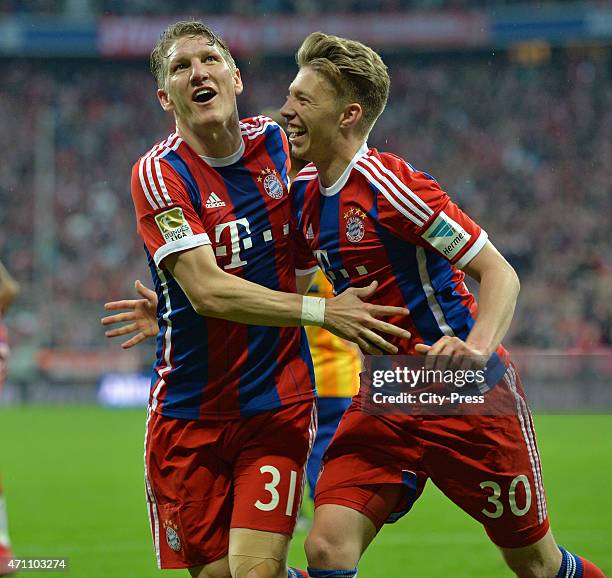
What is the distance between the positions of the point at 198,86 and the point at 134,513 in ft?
20.7

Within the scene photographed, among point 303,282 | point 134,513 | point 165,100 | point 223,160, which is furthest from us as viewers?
point 134,513

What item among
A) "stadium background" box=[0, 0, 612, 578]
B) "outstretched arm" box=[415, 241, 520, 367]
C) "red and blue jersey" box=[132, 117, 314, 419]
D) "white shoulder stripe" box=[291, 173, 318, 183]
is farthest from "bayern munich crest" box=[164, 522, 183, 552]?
"stadium background" box=[0, 0, 612, 578]

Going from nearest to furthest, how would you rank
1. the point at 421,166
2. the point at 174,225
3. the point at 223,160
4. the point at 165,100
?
the point at 174,225 < the point at 223,160 < the point at 165,100 < the point at 421,166

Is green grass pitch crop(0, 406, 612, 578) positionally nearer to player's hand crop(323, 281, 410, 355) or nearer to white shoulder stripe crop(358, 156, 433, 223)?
player's hand crop(323, 281, 410, 355)

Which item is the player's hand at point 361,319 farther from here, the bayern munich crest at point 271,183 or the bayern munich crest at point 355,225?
the bayern munich crest at point 271,183

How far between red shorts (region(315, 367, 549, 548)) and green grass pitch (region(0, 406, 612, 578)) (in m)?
2.57

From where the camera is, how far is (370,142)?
3002 cm

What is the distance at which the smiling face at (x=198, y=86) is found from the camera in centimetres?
446

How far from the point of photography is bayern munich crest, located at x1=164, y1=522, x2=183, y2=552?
14.7ft

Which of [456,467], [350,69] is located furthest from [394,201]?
[456,467]

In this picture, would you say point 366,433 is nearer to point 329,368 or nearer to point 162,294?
point 162,294

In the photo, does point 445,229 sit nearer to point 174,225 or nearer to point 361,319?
point 361,319

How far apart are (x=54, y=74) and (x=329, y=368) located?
2624 cm

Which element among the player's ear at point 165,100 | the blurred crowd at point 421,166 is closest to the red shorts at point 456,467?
the player's ear at point 165,100
